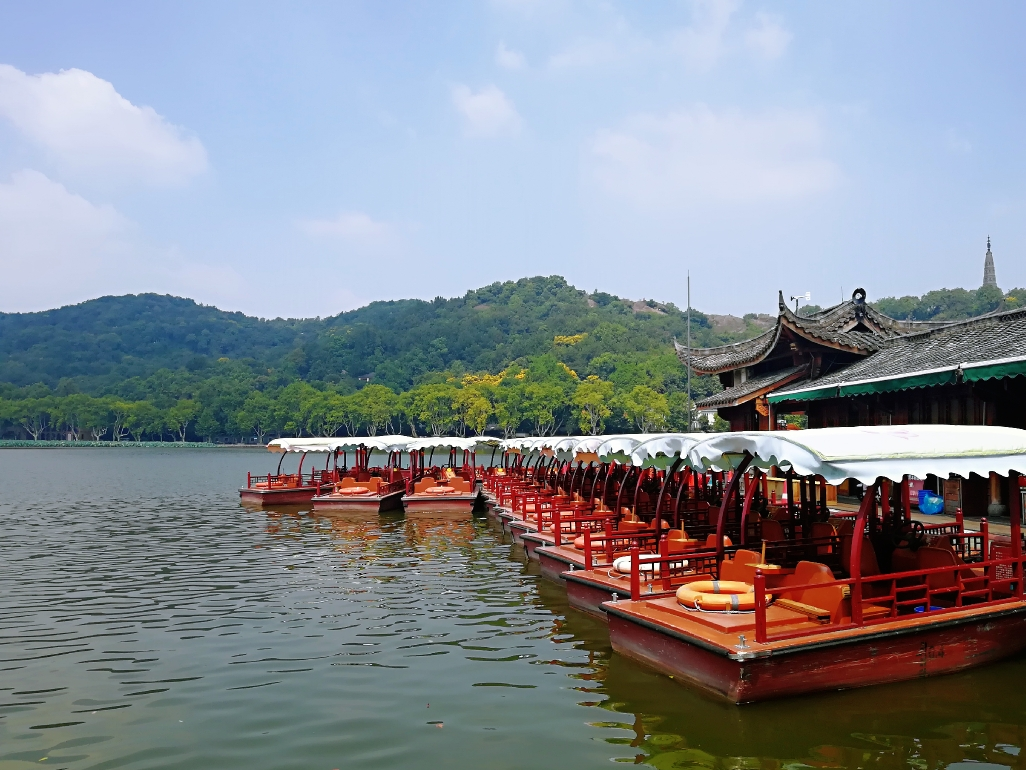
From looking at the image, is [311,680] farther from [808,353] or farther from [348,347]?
[348,347]

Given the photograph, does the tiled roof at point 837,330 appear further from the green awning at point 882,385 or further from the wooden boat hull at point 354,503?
the wooden boat hull at point 354,503

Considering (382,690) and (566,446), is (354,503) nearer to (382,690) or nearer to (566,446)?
(566,446)

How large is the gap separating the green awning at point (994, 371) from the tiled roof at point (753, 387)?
36.0ft

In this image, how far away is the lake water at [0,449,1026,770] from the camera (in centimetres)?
805

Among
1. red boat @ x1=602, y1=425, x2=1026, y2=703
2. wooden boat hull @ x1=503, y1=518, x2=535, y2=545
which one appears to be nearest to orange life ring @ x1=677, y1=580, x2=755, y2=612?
red boat @ x1=602, y1=425, x2=1026, y2=703

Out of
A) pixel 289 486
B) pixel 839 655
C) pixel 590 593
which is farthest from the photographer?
pixel 289 486

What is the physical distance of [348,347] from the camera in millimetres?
198250

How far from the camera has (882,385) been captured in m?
19.2

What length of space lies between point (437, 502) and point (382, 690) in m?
22.3

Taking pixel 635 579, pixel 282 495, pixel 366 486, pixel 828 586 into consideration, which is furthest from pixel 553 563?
pixel 282 495

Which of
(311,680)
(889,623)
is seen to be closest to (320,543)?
(311,680)

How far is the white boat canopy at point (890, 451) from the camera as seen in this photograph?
9.12 m

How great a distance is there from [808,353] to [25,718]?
992 inches

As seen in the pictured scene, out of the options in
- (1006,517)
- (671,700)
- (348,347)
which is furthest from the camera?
(348,347)
